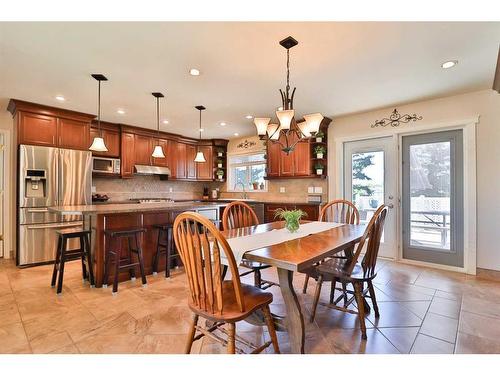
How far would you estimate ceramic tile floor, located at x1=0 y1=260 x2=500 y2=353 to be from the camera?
1.86 meters

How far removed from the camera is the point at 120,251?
3.04 meters

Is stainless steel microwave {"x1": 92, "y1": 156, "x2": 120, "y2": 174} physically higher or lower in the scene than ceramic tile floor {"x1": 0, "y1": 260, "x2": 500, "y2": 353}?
higher

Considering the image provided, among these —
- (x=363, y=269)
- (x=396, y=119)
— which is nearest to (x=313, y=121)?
(x=363, y=269)

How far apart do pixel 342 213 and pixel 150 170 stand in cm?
403

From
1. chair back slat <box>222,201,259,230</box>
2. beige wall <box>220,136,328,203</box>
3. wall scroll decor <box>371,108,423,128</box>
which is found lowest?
chair back slat <box>222,201,259,230</box>

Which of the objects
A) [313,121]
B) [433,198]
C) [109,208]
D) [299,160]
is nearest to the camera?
[313,121]

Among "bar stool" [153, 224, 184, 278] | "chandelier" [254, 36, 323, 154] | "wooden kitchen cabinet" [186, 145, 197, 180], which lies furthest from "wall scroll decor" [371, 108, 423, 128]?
"wooden kitchen cabinet" [186, 145, 197, 180]

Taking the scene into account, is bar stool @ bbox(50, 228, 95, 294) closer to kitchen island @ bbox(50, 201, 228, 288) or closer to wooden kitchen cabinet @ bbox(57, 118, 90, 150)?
kitchen island @ bbox(50, 201, 228, 288)

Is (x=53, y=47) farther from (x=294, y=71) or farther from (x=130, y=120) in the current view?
(x=130, y=120)

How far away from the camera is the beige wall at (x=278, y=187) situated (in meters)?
5.06

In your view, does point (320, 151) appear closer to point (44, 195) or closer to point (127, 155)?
point (127, 155)

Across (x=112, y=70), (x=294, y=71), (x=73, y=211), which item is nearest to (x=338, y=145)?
(x=294, y=71)

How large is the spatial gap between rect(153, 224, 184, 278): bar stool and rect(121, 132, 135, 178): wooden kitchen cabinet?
7.65 feet

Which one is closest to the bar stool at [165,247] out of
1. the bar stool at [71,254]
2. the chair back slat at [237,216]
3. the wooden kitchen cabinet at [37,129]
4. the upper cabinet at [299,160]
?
the bar stool at [71,254]
